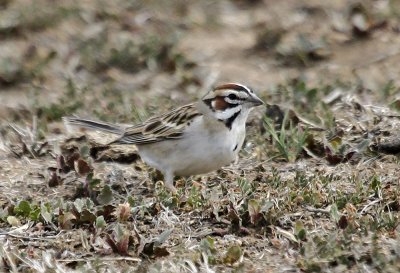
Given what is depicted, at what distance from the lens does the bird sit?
7.97 meters

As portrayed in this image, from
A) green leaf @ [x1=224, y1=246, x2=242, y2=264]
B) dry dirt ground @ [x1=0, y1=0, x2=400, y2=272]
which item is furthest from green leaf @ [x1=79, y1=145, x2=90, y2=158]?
green leaf @ [x1=224, y1=246, x2=242, y2=264]

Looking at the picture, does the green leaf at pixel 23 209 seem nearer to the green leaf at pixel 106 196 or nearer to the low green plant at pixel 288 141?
the green leaf at pixel 106 196

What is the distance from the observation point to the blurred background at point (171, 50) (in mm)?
10789

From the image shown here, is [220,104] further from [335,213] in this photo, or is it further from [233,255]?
[233,255]

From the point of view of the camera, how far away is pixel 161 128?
8422 mm

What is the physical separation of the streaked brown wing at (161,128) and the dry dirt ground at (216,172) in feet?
0.89

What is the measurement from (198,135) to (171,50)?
3.74m

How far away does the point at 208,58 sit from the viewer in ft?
38.6

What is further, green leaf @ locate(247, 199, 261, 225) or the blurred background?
the blurred background

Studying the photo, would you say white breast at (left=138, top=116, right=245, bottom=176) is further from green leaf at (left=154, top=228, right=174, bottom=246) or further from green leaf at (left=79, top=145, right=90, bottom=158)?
green leaf at (left=154, top=228, right=174, bottom=246)

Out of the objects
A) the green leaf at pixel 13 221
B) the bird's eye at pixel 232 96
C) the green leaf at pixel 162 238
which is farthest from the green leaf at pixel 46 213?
the bird's eye at pixel 232 96

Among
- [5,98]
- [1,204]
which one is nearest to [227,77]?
[5,98]

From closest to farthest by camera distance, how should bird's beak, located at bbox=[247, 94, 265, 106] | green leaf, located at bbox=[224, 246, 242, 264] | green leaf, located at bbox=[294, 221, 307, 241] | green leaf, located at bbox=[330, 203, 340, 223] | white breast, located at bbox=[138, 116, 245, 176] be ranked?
1. green leaf, located at bbox=[224, 246, 242, 264]
2. green leaf, located at bbox=[294, 221, 307, 241]
3. green leaf, located at bbox=[330, 203, 340, 223]
4. white breast, located at bbox=[138, 116, 245, 176]
5. bird's beak, located at bbox=[247, 94, 265, 106]

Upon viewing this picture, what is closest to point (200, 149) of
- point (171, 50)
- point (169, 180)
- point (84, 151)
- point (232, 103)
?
point (169, 180)
